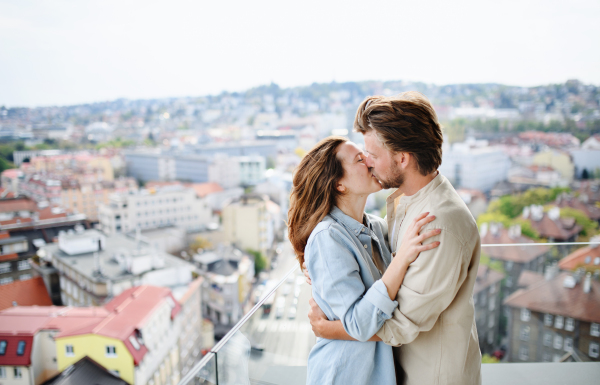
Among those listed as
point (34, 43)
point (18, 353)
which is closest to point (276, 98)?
point (34, 43)

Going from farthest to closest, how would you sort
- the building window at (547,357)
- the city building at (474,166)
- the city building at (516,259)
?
the city building at (474,166) < the building window at (547,357) < the city building at (516,259)

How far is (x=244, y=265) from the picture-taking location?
22.5m

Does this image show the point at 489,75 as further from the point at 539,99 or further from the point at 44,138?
the point at 44,138

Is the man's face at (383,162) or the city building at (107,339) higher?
the man's face at (383,162)

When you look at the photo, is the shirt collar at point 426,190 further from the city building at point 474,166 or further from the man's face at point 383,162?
the city building at point 474,166

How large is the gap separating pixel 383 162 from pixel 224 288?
2098cm

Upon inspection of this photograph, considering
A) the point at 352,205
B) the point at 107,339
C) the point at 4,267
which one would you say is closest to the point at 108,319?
the point at 107,339

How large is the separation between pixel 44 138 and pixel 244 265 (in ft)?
76.9

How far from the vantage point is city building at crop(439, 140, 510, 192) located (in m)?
34.0

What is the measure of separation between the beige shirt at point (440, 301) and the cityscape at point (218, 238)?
18 centimetres

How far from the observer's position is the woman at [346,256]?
84 centimetres

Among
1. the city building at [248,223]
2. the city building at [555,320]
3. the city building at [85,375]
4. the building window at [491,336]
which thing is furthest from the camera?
the city building at [248,223]

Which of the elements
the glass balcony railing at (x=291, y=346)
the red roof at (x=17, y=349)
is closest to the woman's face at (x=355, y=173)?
the glass balcony railing at (x=291, y=346)

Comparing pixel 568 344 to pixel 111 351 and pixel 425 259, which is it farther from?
pixel 111 351
